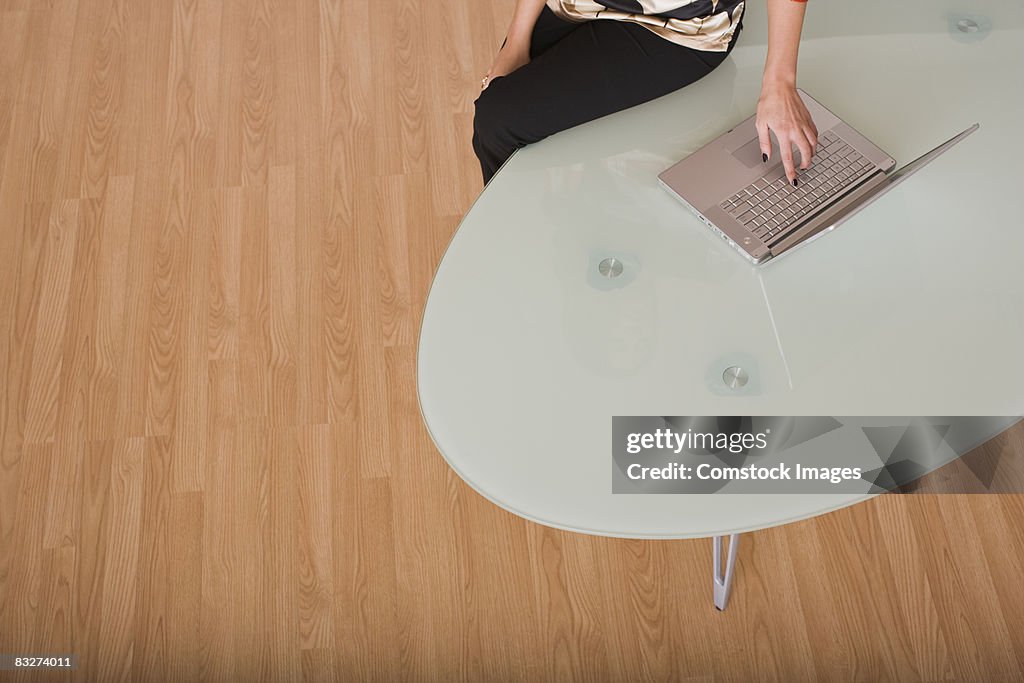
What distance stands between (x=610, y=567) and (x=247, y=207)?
1.23 metres

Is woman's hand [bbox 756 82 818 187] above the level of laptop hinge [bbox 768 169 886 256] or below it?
above

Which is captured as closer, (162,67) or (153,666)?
(153,666)

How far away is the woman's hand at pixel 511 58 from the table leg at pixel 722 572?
0.95 meters

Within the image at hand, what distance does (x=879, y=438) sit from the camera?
126cm

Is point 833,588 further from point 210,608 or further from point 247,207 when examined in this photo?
point 247,207

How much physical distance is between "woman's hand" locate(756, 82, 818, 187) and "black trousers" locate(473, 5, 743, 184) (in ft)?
0.58

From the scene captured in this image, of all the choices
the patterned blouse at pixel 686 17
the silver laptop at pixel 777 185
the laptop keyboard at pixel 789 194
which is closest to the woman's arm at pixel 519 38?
the patterned blouse at pixel 686 17

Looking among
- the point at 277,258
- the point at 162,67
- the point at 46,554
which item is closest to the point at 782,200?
the point at 277,258

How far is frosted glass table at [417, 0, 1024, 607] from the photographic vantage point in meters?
1.28

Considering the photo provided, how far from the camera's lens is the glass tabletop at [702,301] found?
1277 millimetres

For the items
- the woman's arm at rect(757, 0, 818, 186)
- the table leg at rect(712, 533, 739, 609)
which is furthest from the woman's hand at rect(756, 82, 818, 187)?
the table leg at rect(712, 533, 739, 609)

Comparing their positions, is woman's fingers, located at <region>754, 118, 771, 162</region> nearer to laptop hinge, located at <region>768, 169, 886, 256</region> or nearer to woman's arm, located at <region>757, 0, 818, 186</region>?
woman's arm, located at <region>757, 0, 818, 186</region>
